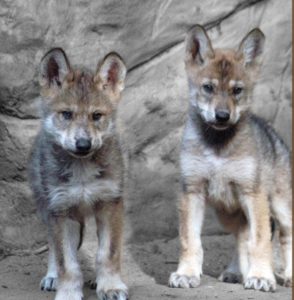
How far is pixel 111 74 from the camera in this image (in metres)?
7.18

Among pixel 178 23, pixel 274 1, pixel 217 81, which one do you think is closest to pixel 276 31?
pixel 274 1

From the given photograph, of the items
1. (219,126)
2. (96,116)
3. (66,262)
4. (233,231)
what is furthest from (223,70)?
(66,262)

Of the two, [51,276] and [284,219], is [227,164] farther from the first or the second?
[51,276]

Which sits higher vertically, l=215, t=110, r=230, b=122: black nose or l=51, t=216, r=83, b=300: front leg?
l=215, t=110, r=230, b=122: black nose

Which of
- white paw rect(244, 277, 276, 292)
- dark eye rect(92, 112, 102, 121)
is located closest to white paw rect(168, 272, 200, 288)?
white paw rect(244, 277, 276, 292)

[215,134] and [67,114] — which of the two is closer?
[67,114]

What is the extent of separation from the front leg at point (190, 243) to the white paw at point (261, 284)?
39 centimetres

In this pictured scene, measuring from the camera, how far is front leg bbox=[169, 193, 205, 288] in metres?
7.39

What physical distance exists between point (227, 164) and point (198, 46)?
1.01 metres

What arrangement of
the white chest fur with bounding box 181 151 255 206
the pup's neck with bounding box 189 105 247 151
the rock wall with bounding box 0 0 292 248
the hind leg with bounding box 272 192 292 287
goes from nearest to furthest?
the white chest fur with bounding box 181 151 255 206
the pup's neck with bounding box 189 105 247 151
the hind leg with bounding box 272 192 292 287
the rock wall with bounding box 0 0 292 248

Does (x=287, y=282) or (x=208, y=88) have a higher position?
(x=208, y=88)

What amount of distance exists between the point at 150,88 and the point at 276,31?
4.44 ft

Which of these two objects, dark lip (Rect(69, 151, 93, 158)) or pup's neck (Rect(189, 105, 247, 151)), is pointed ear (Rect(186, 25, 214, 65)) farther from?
dark lip (Rect(69, 151, 93, 158))

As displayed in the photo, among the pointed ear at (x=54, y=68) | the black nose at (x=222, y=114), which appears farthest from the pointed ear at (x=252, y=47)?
the pointed ear at (x=54, y=68)
